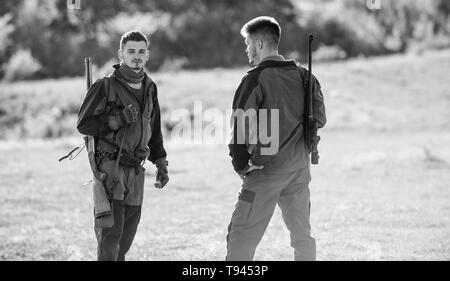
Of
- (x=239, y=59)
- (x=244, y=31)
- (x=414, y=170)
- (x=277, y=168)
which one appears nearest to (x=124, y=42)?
(x=244, y=31)

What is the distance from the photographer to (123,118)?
221 inches

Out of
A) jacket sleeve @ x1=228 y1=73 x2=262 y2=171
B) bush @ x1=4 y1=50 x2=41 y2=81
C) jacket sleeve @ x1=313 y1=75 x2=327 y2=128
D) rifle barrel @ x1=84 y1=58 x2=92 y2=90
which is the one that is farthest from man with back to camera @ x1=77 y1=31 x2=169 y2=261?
bush @ x1=4 y1=50 x2=41 y2=81

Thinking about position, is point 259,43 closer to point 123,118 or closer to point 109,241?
point 123,118

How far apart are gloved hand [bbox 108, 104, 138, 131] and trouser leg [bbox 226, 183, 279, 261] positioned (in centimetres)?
97

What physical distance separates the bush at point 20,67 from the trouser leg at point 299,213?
2238 centimetres

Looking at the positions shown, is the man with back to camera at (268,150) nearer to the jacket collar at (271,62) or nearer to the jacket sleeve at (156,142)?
the jacket collar at (271,62)

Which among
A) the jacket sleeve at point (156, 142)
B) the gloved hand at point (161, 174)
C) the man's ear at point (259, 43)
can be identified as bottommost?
the gloved hand at point (161, 174)

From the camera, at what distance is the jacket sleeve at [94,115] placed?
5645 millimetres

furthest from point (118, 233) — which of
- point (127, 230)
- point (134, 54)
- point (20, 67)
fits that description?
point (20, 67)

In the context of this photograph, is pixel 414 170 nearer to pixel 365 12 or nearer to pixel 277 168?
pixel 277 168

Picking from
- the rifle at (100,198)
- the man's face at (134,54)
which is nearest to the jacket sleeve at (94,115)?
the rifle at (100,198)

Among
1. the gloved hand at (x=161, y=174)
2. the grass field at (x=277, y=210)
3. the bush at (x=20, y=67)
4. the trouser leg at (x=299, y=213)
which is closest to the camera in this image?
the trouser leg at (x=299, y=213)

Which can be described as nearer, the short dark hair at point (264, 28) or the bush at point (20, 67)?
the short dark hair at point (264, 28)

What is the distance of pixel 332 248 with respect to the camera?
8.02m
